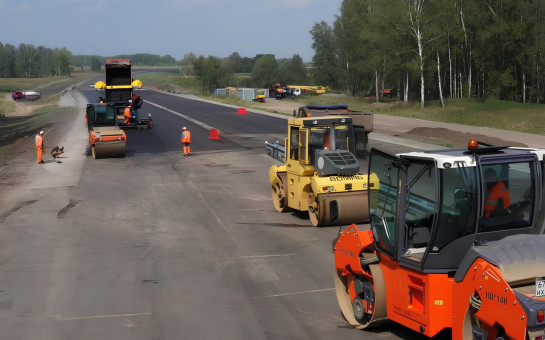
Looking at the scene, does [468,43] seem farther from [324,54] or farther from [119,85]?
[324,54]

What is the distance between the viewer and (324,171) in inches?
626

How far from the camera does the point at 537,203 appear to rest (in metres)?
7.21

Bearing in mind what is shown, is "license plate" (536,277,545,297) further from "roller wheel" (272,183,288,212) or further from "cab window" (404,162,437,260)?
"roller wheel" (272,183,288,212)

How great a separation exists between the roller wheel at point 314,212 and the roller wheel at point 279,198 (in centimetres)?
145

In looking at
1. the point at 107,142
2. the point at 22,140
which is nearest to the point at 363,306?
the point at 107,142

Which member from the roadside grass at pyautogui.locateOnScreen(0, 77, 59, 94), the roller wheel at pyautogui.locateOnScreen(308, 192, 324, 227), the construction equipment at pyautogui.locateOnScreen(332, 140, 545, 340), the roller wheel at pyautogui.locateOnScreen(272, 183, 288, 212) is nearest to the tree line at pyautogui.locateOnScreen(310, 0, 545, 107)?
the roller wheel at pyautogui.locateOnScreen(272, 183, 288, 212)

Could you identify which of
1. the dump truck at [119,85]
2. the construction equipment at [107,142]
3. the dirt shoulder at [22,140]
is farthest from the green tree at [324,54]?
the construction equipment at [107,142]

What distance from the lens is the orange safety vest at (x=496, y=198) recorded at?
6.95 m

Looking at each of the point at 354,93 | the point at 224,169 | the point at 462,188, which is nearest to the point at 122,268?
the point at 462,188

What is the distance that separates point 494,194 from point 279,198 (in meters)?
11.3

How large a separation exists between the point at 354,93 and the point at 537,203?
90.0 m

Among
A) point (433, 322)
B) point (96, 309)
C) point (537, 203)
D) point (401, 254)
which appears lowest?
point (96, 309)

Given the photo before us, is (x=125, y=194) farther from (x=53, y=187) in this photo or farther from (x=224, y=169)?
(x=224, y=169)

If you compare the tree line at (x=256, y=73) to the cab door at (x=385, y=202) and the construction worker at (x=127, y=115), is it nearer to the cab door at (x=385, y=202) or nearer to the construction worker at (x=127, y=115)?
the construction worker at (x=127, y=115)
